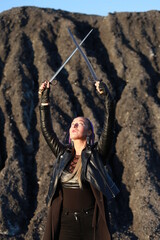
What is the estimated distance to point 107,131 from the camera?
10.5 ft

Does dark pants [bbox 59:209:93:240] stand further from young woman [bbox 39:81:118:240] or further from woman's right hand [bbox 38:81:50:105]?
woman's right hand [bbox 38:81:50:105]

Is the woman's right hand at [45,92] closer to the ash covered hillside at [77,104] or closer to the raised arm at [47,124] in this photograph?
the raised arm at [47,124]

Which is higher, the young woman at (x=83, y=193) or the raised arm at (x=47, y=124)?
the raised arm at (x=47, y=124)

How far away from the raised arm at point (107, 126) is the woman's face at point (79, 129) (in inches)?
7.8

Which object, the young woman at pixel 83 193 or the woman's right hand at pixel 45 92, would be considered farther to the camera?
the woman's right hand at pixel 45 92

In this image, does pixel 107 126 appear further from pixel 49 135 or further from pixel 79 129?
pixel 49 135

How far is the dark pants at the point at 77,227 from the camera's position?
10.3 ft

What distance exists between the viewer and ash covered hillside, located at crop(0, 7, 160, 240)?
12.0 metres

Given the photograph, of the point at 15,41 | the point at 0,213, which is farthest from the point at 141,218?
the point at 15,41

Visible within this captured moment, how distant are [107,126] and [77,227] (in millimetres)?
862

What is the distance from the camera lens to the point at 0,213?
11484mm

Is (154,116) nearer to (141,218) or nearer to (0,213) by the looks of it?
(141,218)

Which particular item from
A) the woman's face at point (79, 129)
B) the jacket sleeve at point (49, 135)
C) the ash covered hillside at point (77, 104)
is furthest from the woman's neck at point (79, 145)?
the ash covered hillside at point (77, 104)

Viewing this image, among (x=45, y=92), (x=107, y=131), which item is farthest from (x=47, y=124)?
(x=107, y=131)
